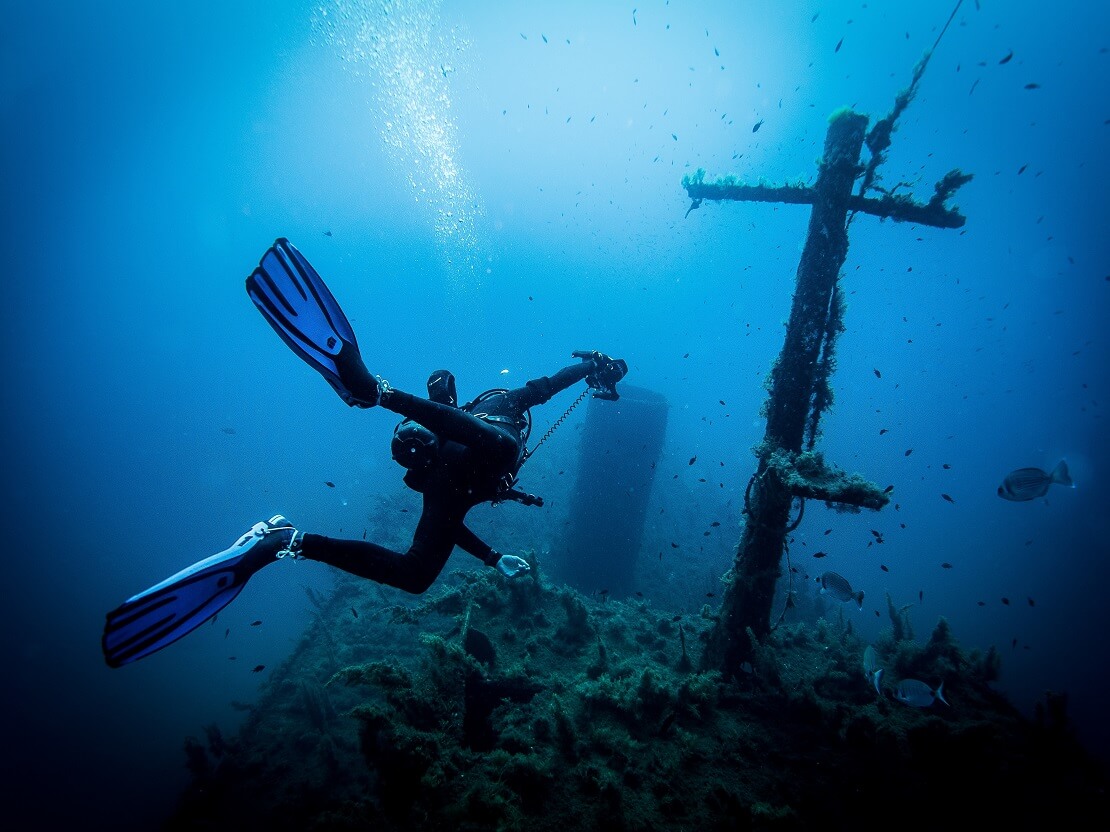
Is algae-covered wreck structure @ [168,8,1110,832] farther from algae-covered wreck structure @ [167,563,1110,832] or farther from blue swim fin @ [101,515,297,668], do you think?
blue swim fin @ [101,515,297,668]

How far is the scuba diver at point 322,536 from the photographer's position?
2559mm

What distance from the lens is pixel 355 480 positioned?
4209cm

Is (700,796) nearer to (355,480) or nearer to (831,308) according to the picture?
(831,308)

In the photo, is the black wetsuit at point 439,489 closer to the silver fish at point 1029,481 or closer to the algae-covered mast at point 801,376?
the algae-covered mast at point 801,376

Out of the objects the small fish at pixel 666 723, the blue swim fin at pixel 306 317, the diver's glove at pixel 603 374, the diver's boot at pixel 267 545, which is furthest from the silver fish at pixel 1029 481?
the diver's boot at pixel 267 545

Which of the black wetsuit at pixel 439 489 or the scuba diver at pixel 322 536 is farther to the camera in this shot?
the black wetsuit at pixel 439 489

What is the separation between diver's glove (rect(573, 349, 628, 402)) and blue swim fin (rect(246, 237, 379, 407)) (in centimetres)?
345

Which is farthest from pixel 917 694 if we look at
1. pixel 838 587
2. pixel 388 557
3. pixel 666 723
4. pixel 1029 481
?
pixel 388 557

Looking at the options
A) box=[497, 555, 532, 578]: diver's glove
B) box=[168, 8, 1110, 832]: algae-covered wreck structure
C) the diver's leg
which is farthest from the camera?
box=[497, 555, 532, 578]: diver's glove

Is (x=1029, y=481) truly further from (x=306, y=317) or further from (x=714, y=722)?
(x=306, y=317)

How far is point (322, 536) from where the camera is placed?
290 cm

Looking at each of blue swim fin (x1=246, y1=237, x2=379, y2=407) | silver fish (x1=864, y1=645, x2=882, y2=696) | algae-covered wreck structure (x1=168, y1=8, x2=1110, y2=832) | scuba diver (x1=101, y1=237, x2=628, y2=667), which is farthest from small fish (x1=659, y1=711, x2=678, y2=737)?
blue swim fin (x1=246, y1=237, x2=379, y2=407)

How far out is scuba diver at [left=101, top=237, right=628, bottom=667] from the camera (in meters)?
2.56

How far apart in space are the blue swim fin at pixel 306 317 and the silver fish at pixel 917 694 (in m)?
5.83
